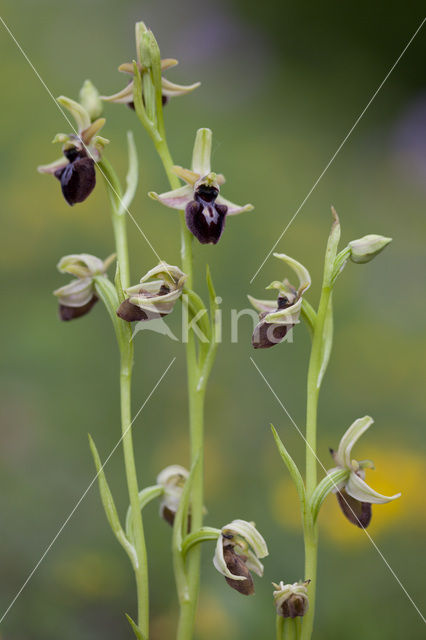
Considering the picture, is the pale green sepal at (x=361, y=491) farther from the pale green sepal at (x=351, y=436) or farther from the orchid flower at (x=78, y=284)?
the orchid flower at (x=78, y=284)

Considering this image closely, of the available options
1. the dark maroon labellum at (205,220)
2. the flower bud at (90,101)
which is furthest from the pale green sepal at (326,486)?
the flower bud at (90,101)

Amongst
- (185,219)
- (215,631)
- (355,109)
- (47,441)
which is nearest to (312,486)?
(185,219)

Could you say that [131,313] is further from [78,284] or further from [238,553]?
[238,553]

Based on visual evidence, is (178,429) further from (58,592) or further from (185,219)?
(185,219)

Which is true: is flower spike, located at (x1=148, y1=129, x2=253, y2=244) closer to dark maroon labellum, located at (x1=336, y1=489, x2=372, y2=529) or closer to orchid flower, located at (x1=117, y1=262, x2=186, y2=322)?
orchid flower, located at (x1=117, y1=262, x2=186, y2=322)
